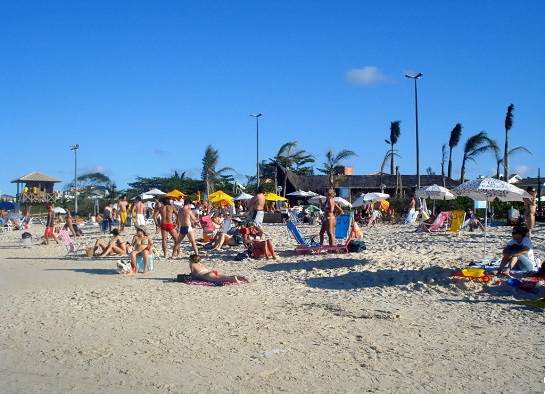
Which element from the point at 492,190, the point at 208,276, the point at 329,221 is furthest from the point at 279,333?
the point at 329,221

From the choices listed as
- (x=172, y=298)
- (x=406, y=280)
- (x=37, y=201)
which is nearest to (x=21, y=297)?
(x=172, y=298)

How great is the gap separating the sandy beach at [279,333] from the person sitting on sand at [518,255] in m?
0.62

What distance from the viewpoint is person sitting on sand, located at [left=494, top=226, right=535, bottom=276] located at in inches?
320

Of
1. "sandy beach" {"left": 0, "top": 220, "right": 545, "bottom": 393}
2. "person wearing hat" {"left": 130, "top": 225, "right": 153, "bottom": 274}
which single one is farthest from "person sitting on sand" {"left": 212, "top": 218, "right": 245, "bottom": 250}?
"sandy beach" {"left": 0, "top": 220, "right": 545, "bottom": 393}

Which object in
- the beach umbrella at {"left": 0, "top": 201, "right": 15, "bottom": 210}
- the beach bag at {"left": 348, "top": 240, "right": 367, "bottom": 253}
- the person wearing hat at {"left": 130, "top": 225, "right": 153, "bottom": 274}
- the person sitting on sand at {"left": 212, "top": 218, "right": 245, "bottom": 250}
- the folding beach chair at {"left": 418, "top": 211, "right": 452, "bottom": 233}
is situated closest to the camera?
the person wearing hat at {"left": 130, "top": 225, "right": 153, "bottom": 274}

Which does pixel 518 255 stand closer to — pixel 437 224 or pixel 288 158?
pixel 437 224

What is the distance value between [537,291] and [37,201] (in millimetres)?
46692

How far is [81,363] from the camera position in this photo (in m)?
4.71

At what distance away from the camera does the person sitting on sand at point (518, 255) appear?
26.6ft

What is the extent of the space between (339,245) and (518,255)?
4.21m

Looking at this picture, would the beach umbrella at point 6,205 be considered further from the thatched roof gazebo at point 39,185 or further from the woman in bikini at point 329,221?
the woman in bikini at point 329,221

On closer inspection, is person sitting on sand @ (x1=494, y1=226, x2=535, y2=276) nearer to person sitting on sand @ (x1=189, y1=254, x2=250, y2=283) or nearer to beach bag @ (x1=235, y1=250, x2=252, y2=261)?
person sitting on sand @ (x1=189, y1=254, x2=250, y2=283)

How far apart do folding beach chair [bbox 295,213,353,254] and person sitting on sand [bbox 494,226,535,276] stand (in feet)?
12.3

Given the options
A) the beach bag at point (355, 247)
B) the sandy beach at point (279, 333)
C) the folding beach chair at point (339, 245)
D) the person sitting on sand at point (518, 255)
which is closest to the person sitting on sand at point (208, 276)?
the sandy beach at point (279, 333)
